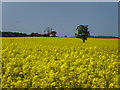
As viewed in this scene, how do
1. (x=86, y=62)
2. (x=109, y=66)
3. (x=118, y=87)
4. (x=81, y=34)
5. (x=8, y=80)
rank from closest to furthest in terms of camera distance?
1. (x=118, y=87)
2. (x=8, y=80)
3. (x=109, y=66)
4. (x=86, y=62)
5. (x=81, y=34)

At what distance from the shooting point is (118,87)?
4.28 metres

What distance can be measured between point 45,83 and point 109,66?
1834 millimetres

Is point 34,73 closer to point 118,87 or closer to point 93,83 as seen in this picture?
point 93,83

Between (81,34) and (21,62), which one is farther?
(81,34)

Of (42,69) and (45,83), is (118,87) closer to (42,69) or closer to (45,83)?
(45,83)

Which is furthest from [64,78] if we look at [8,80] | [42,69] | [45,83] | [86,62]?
[86,62]

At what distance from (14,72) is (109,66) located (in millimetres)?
2246

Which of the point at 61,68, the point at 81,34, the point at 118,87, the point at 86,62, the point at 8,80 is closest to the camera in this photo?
the point at 118,87

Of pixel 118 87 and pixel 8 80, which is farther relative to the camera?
pixel 8 80

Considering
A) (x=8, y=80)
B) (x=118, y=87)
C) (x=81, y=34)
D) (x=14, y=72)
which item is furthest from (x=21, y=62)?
(x=81, y=34)

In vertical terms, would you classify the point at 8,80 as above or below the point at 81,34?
below

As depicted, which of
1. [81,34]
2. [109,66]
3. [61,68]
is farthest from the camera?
[81,34]

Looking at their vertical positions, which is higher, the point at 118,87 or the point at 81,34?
the point at 81,34

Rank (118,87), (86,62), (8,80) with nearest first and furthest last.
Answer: (118,87) < (8,80) < (86,62)
